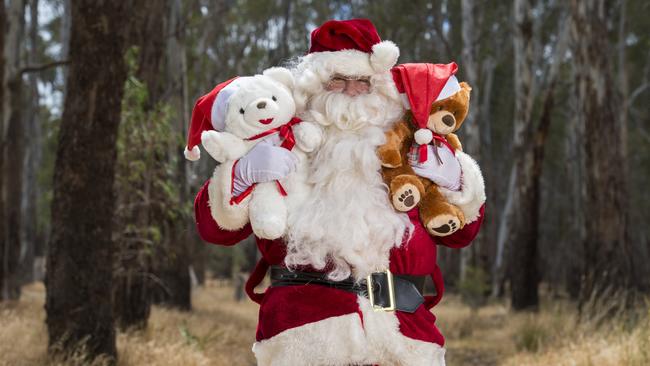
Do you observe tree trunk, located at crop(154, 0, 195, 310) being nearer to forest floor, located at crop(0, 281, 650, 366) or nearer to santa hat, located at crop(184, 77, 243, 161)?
forest floor, located at crop(0, 281, 650, 366)

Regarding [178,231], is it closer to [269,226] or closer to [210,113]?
[210,113]

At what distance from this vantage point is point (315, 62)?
9.98 ft

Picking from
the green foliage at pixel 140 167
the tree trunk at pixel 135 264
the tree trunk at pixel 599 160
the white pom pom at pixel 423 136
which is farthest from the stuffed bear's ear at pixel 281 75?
the tree trunk at pixel 599 160

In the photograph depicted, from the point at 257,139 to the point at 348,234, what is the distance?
0.46 metres

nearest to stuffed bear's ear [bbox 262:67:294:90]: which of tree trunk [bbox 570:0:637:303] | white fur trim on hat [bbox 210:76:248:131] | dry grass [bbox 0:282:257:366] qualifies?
white fur trim on hat [bbox 210:76:248:131]

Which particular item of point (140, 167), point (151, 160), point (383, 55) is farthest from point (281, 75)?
point (151, 160)

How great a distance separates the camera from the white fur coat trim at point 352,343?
9.00 feet

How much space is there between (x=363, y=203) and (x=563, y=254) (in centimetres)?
2518

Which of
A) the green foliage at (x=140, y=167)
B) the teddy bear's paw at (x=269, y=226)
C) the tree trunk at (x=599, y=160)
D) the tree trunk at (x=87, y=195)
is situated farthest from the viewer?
the tree trunk at (x=599, y=160)

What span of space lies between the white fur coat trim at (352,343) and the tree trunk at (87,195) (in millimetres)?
3217

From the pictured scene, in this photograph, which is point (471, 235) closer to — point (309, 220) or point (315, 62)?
point (309, 220)

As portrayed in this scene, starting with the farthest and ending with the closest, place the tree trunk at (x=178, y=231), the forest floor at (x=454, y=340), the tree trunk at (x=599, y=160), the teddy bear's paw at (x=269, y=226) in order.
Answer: the tree trunk at (x=178, y=231) → the tree trunk at (x=599, y=160) → the forest floor at (x=454, y=340) → the teddy bear's paw at (x=269, y=226)

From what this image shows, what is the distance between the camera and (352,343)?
2.74 m

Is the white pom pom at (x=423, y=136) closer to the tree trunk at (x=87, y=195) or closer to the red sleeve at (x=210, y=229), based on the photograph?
the red sleeve at (x=210, y=229)
